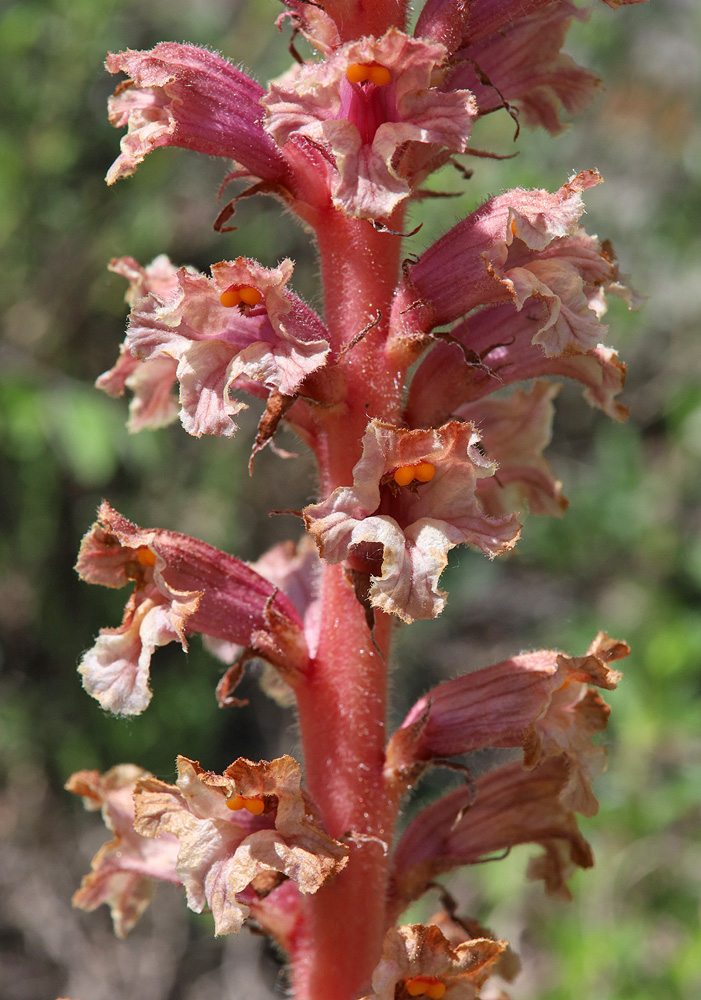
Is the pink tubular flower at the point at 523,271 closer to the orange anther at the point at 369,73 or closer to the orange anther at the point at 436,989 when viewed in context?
the orange anther at the point at 369,73

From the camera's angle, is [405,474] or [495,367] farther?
[495,367]

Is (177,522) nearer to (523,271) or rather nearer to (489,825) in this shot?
(489,825)

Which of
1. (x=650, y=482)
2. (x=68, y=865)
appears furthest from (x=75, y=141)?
(x=68, y=865)

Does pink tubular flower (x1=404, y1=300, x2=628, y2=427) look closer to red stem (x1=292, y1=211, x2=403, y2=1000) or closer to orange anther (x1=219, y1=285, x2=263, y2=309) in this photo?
red stem (x1=292, y1=211, x2=403, y2=1000)

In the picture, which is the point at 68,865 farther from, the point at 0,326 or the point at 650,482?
the point at 650,482

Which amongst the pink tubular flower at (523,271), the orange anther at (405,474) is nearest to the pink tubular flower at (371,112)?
the pink tubular flower at (523,271)

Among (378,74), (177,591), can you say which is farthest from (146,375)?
(378,74)
